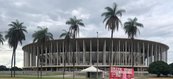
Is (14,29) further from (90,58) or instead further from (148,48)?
(148,48)

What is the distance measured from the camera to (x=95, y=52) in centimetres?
16488

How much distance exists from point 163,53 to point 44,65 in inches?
2203

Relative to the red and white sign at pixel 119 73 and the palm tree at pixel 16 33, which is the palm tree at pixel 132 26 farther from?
the red and white sign at pixel 119 73

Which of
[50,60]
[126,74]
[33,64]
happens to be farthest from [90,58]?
[126,74]

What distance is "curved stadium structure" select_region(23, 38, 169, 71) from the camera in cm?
16112

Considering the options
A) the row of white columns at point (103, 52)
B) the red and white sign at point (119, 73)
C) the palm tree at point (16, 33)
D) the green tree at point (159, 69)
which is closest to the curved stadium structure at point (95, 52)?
the row of white columns at point (103, 52)

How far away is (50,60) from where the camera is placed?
169 m

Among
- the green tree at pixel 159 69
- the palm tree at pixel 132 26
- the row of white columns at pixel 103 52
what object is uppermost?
the palm tree at pixel 132 26

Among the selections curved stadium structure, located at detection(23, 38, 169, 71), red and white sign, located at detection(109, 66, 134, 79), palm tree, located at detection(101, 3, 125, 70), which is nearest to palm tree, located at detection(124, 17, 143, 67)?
palm tree, located at detection(101, 3, 125, 70)

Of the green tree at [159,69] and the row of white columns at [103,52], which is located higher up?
the row of white columns at [103,52]

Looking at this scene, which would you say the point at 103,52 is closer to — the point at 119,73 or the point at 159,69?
the point at 159,69

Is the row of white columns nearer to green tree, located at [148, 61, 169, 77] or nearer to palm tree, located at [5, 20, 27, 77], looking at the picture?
green tree, located at [148, 61, 169, 77]

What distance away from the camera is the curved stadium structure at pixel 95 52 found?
529 ft

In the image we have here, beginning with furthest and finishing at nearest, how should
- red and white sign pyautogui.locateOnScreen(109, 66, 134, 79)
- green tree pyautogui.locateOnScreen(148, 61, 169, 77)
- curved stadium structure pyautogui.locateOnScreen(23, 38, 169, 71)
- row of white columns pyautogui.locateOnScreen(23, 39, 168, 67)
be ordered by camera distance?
row of white columns pyautogui.locateOnScreen(23, 39, 168, 67) → curved stadium structure pyautogui.locateOnScreen(23, 38, 169, 71) → green tree pyautogui.locateOnScreen(148, 61, 169, 77) → red and white sign pyautogui.locateOnScreen(109, 66, 134, 79)
